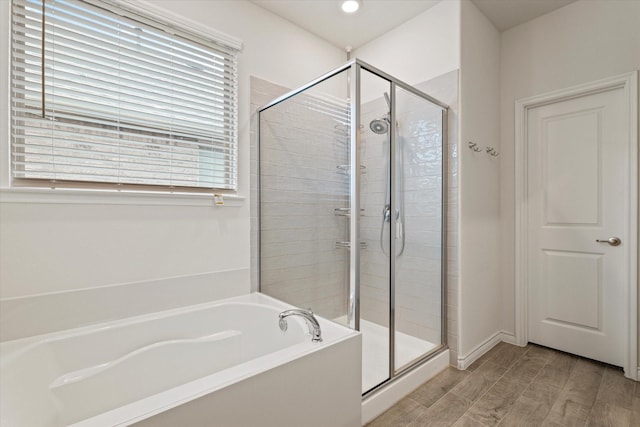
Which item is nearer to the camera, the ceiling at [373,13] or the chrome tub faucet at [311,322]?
the chrome tub faucet at [311,322]

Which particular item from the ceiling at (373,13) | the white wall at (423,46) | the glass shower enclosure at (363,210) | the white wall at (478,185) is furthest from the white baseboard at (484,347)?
the ceiling at (373,13)

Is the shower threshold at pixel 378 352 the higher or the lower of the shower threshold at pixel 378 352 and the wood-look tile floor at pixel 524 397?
the higher

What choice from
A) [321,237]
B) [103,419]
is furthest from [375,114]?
[103,419]

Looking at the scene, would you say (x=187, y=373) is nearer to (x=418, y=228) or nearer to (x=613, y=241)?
(x=418, y=228)

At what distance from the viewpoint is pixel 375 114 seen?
1.92 meters

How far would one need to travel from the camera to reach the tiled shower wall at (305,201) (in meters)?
1.90

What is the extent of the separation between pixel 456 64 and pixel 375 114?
2.88 ft

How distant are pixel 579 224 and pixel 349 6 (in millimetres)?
2405

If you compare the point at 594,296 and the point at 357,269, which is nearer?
the point at 357,269

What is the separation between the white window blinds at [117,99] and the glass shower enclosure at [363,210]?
0.41m

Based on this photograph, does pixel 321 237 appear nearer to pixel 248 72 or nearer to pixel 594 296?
pixel 248 72

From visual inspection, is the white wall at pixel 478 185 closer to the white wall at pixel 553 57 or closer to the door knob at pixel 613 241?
the white wall at pixel 553 57

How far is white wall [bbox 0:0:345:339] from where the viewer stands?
147 centimetres

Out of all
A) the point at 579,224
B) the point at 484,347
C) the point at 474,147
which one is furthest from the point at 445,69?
the point at 484,347
